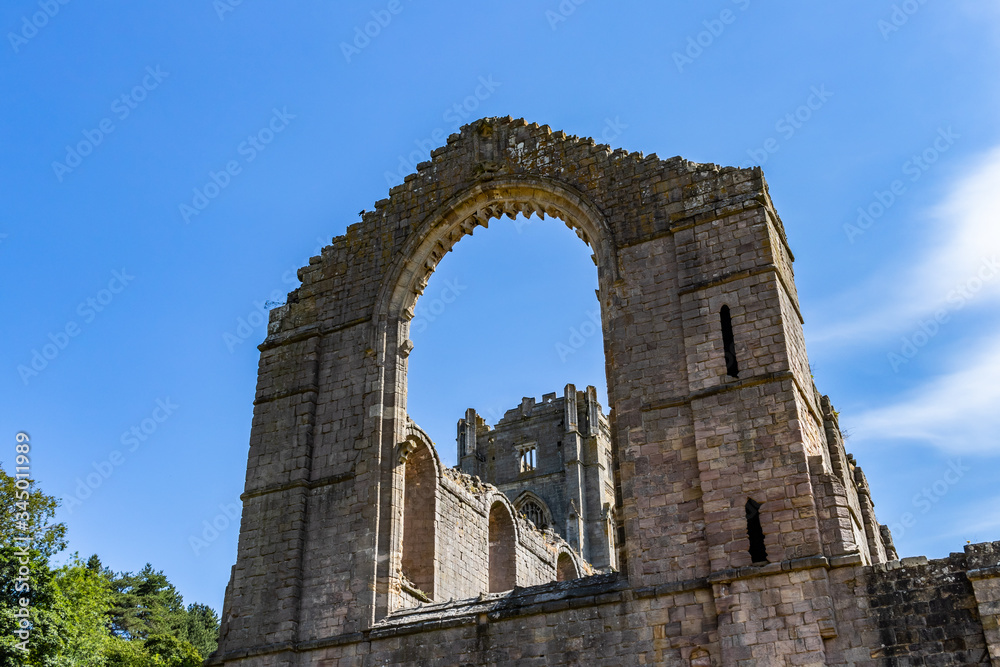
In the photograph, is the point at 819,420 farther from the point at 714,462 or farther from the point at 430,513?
the point at 430,513

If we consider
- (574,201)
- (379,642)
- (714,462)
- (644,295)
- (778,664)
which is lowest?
(778,664)

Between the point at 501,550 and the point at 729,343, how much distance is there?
8894 millimetres

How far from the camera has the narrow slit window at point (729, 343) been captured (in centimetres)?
1165

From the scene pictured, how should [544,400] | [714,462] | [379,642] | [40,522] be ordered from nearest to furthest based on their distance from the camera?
[714,462]
[379,642]
[40,522]
[544,400]

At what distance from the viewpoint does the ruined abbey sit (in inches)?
392

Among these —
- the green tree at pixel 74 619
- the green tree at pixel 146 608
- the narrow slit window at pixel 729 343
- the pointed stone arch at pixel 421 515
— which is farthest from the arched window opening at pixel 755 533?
the green tree at pixel 146 608

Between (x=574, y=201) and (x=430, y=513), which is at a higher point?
(x=574, y=201)

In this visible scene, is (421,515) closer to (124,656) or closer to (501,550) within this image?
(501,550)

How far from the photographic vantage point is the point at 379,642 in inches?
473

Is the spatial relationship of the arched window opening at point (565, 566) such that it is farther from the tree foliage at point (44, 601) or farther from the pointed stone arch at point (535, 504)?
the pointed stone arch at point (535, 504)

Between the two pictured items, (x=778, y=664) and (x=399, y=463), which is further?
(x=399, y=463)

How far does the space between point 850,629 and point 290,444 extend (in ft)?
26.4

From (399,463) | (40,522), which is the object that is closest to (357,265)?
(399,463)

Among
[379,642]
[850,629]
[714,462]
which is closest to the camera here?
[850,629]
